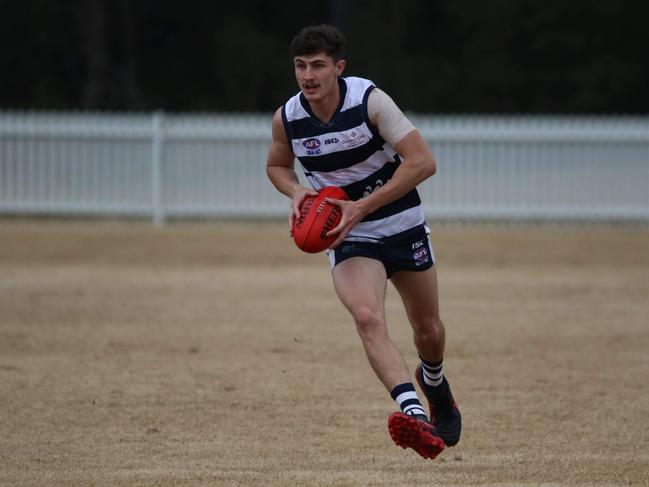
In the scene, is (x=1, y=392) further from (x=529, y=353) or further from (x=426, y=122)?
(x=426, y=122)

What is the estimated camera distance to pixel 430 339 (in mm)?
7074

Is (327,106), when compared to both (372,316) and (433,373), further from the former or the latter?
(433,373)

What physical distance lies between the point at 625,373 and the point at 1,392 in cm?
463

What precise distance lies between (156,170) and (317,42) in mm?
14196

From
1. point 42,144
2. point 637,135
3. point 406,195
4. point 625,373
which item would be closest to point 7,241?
point 42,144

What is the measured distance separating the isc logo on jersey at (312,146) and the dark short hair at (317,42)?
446 millimetres

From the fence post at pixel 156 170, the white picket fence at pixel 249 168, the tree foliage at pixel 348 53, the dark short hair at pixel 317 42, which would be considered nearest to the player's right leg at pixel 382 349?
the dark short hair at pixel 317 42

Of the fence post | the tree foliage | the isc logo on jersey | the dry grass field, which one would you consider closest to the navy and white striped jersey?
the isc logo on jersey

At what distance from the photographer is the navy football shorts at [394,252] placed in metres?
6.72

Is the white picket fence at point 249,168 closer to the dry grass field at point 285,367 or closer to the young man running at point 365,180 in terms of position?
the dry grass field at point 285,367

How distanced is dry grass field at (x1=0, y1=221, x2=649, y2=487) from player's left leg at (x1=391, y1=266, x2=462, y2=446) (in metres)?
0.16

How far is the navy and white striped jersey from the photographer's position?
664 centimetres

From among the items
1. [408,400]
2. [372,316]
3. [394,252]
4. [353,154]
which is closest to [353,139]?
[353,154]

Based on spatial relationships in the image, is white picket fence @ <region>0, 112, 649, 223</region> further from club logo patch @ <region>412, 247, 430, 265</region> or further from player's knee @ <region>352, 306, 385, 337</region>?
player's knee @ <region>352, 306, 385, 337</region>
